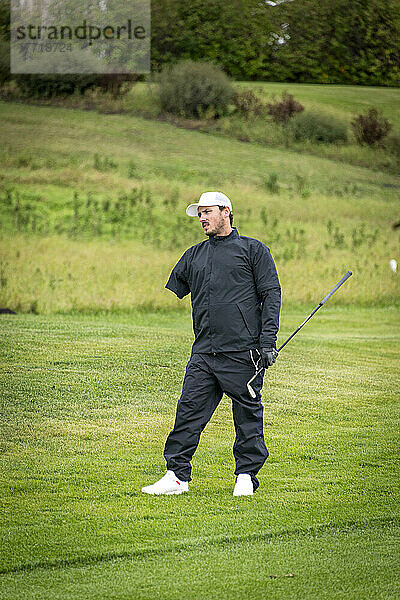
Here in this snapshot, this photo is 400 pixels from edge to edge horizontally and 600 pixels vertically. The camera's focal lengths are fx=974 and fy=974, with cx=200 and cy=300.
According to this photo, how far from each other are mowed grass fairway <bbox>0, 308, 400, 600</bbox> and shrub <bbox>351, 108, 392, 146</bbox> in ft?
85.6

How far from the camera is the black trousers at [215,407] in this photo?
573cm

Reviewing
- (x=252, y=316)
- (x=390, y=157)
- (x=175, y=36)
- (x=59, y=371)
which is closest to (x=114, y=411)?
(x=59, y=371)

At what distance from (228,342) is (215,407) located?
40 cm

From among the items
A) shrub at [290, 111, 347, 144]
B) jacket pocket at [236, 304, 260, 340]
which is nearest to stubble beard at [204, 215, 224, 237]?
jacket pocket at [236, 304, 260, 340]

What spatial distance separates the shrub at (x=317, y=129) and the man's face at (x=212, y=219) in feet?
104

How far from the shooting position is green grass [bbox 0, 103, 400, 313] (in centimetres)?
1902

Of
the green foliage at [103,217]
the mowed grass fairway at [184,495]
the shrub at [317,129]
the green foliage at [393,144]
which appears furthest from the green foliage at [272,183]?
the mowed grass fairway at [184,495]

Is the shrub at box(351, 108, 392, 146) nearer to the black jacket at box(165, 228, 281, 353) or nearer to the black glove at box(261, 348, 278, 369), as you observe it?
the black jacket at box(165, 228, 281, 353)

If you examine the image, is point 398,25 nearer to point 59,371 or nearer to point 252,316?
point 59,371

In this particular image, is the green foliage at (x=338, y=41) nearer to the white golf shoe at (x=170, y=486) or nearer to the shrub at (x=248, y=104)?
the shrub at (x=248, y=104)

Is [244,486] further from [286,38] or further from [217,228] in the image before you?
[286,38]

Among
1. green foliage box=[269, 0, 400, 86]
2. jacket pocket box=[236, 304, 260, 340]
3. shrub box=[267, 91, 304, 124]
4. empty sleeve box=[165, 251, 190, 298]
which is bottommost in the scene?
jacket pocket box=[236, 304, 260, 340]

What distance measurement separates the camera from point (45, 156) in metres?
32.7

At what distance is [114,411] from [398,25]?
37.0 meters
